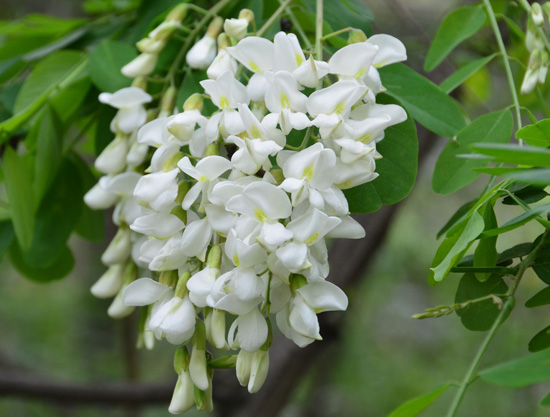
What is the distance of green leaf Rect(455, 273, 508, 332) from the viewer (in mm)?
459

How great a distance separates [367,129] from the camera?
1.32 ft

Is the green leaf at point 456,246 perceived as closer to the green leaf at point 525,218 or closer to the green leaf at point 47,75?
the green leaf at point 525,218

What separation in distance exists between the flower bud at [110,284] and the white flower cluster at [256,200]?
0.39ft

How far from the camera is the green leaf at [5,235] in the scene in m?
0.66

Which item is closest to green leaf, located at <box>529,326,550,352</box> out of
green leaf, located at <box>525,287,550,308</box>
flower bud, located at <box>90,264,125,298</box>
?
green leaf, located at <box>525,287,550,308</box>

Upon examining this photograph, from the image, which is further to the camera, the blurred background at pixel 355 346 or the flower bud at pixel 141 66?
the blurred background at pixel 355 346

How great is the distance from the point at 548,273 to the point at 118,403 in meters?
0.95

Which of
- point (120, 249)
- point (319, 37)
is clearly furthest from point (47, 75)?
point (319, 37)

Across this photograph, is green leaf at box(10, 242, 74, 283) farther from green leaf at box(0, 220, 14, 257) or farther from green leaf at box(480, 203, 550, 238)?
green leaf at box(480, 203, 550, 238)

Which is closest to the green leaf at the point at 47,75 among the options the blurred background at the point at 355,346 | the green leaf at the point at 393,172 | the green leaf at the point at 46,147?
the green leaf at the point at 46,147

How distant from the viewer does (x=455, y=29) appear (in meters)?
0.60

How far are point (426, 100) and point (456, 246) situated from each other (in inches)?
6.5

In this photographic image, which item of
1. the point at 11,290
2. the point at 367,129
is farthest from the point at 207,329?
the point at 11,290

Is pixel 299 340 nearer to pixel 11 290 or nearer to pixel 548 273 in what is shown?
pixel 548 273
